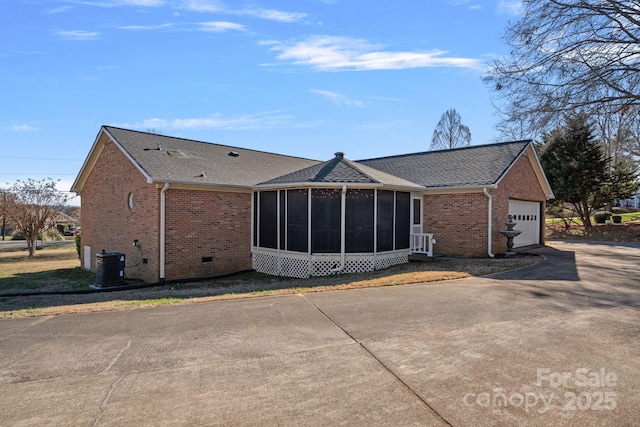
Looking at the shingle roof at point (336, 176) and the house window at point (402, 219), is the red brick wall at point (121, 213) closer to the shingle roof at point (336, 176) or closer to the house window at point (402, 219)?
the shingle roof at point (336, 176)

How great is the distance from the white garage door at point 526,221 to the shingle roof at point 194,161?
10.4 meters

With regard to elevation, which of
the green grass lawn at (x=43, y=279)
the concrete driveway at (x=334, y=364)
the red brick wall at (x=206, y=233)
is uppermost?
the red brick wall at (x=206, y=233)

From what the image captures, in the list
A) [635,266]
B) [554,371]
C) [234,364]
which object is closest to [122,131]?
[234,364]

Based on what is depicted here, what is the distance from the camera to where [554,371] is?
13.7ft

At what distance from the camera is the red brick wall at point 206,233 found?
12383 mm

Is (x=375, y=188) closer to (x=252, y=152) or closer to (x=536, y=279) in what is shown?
(x=536, y=279)

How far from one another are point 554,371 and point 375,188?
8.82 meters

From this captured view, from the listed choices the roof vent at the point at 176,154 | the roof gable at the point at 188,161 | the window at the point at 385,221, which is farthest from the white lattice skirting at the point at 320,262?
the roof vent at the point at 176,154

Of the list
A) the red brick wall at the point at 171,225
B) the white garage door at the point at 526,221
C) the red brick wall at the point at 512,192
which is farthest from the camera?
the white garage door at the point at 526,221

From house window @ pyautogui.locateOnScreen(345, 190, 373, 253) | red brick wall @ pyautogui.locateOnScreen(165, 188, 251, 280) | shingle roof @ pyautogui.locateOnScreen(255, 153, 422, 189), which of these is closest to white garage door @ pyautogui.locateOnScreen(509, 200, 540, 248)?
shingle roof @ pyautogui.locateOnScreen(255, 153, 422, 189)

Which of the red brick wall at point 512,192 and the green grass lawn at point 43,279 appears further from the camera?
the red brick wall at point 512,192

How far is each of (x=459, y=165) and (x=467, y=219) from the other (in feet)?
9.90

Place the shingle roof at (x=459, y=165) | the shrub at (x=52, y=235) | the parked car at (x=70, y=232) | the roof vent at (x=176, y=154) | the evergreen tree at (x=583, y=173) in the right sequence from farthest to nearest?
the parked car at (x=70, y=232) → the shrub at (x=52, y=235) → the evergreen tree at (x=583, y=173) → the shingle roof at (x=459, y=165) → the roof vent at (x=176, y=154)

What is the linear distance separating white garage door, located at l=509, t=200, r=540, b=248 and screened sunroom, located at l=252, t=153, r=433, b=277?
634 centimetres
